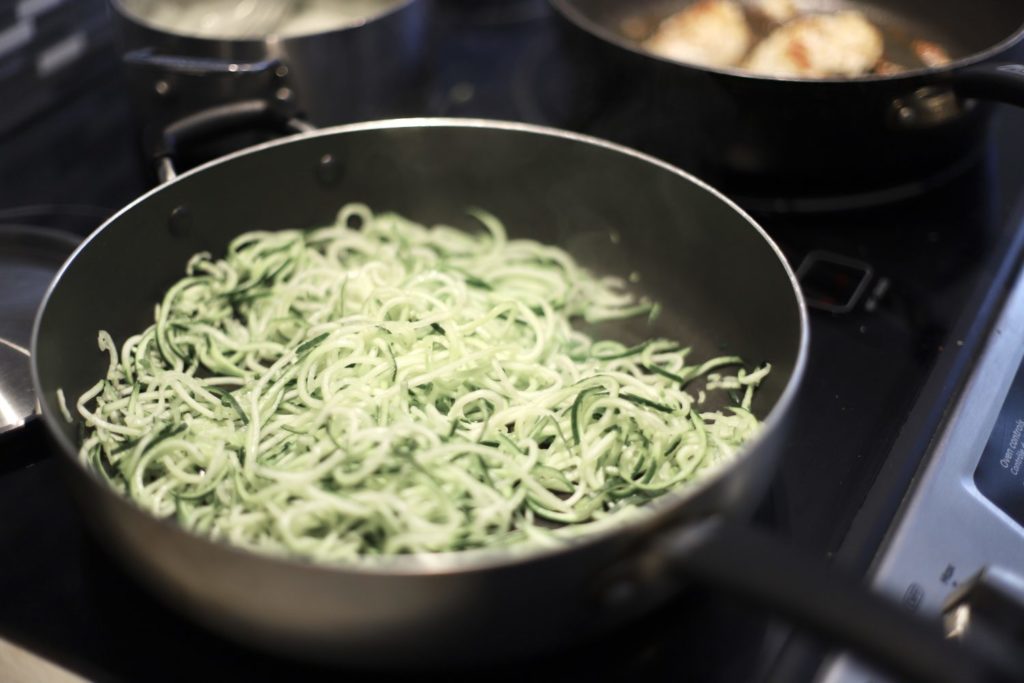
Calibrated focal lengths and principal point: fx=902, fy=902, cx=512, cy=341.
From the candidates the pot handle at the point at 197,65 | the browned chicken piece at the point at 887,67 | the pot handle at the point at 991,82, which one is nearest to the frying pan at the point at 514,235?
the pot handle at the point at 197,65

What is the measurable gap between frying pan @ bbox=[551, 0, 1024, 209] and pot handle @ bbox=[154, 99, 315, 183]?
458 mm

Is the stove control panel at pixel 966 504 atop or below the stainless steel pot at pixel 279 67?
below

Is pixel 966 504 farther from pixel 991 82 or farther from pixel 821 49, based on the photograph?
pixel 821 49

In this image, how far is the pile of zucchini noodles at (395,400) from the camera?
87 centimetres

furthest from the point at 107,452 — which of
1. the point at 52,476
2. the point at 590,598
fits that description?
the point at 590,598

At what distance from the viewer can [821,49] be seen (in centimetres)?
151

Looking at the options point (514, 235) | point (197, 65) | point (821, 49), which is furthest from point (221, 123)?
Answer: point (821, 49)

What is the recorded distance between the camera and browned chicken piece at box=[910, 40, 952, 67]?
5.01 feet

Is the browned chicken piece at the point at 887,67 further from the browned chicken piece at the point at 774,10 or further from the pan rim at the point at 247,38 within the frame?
the pan rim at the point at 247,38

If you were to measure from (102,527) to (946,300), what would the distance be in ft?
3.46

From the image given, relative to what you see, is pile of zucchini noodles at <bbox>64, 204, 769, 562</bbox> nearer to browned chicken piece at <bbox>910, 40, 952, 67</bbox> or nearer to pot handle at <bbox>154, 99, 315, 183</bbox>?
pot handle at <bbox>154, 99, 315, 183</bbox>

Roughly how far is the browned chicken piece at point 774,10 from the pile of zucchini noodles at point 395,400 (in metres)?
0.74

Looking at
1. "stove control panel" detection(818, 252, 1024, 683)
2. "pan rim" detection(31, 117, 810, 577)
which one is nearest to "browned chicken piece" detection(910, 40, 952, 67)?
"stove control panel" detection(818, 252, 1024, 683)

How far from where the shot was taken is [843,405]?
109 cm
